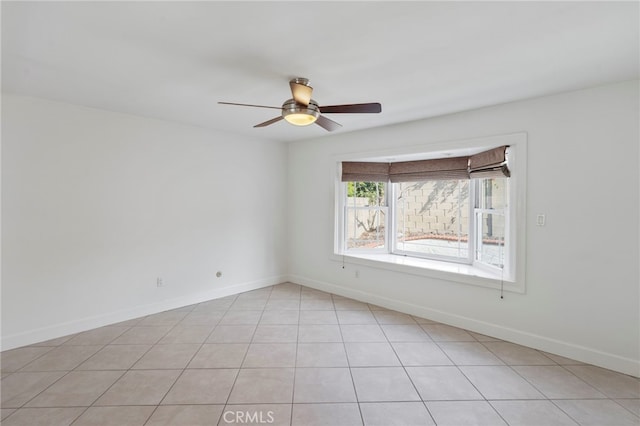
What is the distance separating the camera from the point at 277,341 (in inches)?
119

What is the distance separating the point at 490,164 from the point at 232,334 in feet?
11.1

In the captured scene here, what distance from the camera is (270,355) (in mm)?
2740

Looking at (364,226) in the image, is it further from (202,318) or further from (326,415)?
(326,415)

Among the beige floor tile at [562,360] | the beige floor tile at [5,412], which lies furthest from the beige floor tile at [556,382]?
the beige floor tile at [5,412]

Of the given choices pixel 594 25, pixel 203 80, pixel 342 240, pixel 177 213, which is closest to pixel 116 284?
pixel 177 213

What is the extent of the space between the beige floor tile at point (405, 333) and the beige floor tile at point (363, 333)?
0.24 ft

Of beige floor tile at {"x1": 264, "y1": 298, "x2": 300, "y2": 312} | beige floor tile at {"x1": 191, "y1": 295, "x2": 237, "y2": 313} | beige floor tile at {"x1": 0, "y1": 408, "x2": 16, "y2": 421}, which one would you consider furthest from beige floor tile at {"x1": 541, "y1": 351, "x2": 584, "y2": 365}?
beige floor tile at {"x1": 0, "y1": 408, "x2": 16, "y2": 421}

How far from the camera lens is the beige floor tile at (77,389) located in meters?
2.08

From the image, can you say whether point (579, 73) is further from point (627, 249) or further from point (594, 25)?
point (627, 249)

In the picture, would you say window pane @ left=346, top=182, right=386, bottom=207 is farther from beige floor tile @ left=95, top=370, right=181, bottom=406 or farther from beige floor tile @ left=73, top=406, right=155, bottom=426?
beige floor tile @ left=73, top=406, right=155, bottom=426

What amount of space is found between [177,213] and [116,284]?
42.4 inches

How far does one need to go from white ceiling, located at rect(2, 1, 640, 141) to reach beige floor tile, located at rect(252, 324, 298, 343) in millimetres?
2440

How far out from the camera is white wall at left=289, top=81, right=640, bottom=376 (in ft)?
8.14

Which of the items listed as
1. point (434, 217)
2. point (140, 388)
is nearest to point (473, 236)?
point (434, 217)
